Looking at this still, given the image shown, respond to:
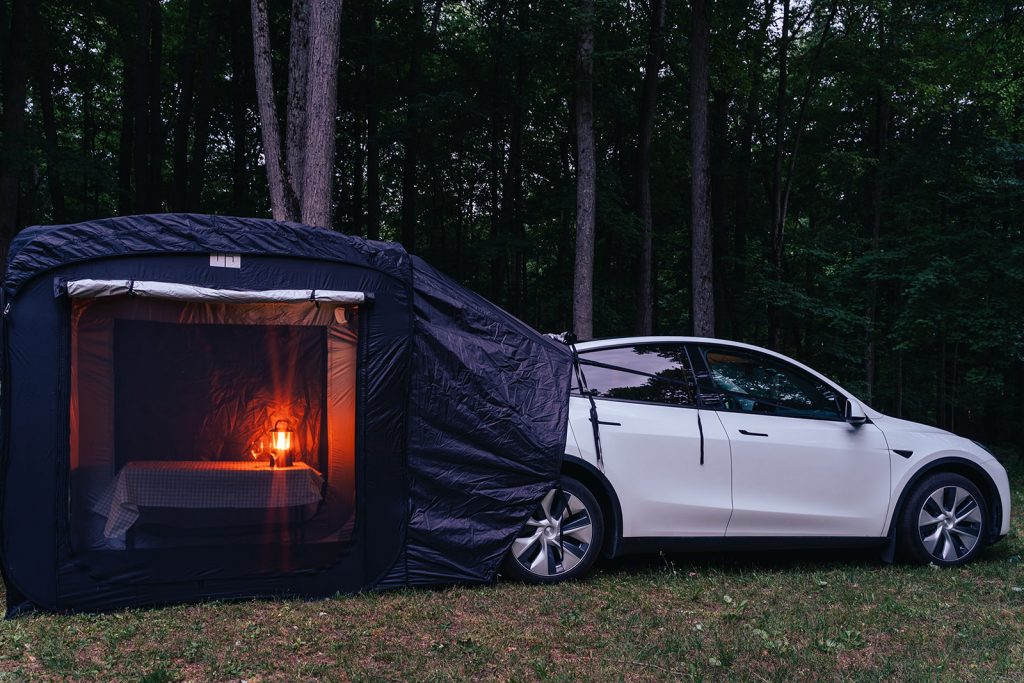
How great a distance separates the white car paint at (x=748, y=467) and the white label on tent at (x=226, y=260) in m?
2.45

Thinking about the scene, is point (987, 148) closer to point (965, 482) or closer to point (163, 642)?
point (965, 482)

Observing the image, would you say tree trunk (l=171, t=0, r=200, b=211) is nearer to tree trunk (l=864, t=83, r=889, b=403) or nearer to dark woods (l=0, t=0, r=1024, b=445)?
dark woods (l=0, t=0, r=1024, b=445)

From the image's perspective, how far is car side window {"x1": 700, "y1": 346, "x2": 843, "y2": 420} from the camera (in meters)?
6.34

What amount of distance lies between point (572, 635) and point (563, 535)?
1.24 meters

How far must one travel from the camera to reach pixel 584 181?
14820 mm

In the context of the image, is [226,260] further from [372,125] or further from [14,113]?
[372,125]

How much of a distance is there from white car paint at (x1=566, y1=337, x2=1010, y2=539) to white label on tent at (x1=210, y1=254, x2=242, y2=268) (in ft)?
8.04

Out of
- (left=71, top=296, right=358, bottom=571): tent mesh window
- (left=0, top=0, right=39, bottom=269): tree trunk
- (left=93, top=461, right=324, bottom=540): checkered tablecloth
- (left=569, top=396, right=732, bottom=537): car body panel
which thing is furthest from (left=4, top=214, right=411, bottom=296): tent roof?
(left=0, top=0, right=39, bottom=269): tree trunk

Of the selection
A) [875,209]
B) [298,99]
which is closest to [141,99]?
[298,99]

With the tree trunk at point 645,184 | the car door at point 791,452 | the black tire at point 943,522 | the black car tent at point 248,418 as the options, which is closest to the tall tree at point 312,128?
the black car tent at point 248,418

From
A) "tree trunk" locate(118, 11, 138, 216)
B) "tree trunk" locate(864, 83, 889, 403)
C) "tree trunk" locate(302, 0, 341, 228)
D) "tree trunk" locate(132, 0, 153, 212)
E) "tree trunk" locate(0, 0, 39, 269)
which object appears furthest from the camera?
"tree trunk" locate(864, 83, 889, 403)

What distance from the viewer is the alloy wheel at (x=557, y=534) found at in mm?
5809

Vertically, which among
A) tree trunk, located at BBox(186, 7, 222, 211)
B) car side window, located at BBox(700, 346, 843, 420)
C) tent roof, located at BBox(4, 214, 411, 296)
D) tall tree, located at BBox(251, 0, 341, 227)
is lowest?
car side window, located at BBox(700, 346, 843, 420)

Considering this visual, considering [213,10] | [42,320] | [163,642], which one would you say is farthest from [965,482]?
[213,10]
